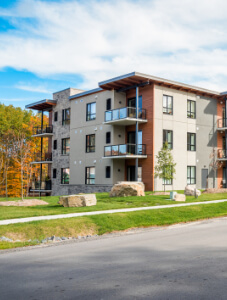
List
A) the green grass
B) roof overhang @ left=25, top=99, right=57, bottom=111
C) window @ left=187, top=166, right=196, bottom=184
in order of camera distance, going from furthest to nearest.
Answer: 1. roof overhang @ left=25, top=99, right=57, bottom=111
2. window @ left=187, top=166, right=196, bottom=184
3. the green grass

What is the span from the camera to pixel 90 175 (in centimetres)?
3650

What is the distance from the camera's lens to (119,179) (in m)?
34.1

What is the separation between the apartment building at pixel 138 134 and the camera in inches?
1272

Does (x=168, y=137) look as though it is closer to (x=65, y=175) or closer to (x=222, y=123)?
(x=222, y=123)

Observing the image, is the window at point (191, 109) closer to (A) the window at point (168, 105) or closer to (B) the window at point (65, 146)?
→ (A) the window at point (168, 105)

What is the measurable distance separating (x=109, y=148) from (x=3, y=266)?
25930 millimetres

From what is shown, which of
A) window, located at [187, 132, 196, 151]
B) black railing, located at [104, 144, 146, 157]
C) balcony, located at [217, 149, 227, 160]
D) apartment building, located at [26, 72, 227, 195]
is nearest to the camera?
black railing, located at [104, 144, 146, 157]

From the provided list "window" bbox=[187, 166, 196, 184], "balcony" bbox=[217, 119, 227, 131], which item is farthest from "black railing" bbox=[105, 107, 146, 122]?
"balcony" bbox=[217, 119, 227, 131]

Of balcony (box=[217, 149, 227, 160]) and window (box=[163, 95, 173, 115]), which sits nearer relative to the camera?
window (box=[163, 95, 173, 115])

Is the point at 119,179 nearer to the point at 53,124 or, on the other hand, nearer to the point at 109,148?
the point at 109,148

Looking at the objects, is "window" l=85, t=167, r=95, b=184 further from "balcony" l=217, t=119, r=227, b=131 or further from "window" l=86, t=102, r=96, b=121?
"balcony" l=217, t=119, r=227, b=131

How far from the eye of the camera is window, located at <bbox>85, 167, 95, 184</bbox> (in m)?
36.2

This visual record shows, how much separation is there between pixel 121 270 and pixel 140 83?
26713 mm

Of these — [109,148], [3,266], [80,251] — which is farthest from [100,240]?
[109,148]
